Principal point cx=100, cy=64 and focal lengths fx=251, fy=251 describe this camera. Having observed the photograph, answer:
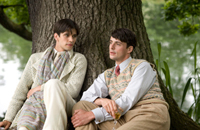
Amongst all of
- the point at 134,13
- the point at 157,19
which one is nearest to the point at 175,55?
the point at 157,19

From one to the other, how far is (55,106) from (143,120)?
77 centimetres

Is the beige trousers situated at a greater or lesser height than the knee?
lesser

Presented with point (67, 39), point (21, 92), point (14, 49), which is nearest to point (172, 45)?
point (14, 49)

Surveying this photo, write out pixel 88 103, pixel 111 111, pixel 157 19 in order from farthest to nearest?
pixel 157 19, pixel 88 103, pixel 111 111

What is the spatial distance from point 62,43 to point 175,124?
174 cm

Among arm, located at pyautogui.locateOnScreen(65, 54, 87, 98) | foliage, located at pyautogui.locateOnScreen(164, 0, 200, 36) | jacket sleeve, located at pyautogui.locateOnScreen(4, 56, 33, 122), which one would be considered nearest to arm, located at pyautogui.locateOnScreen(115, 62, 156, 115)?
arm, located at pyautogui.locateOnScreen(65, 54, 87, 98)

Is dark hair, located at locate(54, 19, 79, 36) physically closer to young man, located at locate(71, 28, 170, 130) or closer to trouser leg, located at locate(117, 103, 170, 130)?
young man, located at locate(71, 28, 170, 130)

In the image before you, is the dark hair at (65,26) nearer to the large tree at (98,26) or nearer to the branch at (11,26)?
the large tree at (98,26)

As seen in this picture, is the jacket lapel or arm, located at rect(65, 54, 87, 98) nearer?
arm, located at rect(65, 54, 87, 98)

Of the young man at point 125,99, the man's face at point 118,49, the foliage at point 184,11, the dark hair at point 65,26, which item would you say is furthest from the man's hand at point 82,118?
the foliage at point 184,11

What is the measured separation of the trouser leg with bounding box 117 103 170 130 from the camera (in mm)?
2072

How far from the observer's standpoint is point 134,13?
329 centimetres

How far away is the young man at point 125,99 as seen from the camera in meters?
2.12

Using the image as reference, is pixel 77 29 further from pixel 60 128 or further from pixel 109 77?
pixel 60 128
